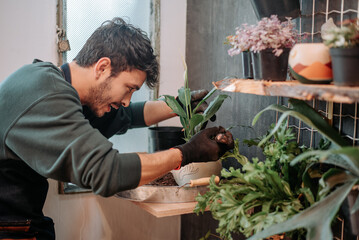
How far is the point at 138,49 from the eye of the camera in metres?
1.66

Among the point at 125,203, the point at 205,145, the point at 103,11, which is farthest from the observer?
the point at 125,203

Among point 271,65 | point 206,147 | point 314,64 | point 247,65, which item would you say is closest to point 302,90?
point 314,64

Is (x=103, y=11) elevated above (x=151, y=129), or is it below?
above

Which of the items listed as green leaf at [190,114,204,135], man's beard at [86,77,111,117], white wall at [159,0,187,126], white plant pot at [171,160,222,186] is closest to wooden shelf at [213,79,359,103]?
green leaf at [190,114,204,135]

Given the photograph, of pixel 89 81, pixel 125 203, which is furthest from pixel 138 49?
pixel 125 203

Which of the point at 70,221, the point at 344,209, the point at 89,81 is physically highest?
the point at 89,81

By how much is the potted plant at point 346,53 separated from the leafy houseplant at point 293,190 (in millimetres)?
162

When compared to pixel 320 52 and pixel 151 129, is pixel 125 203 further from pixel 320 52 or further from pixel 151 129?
pixel 320 52

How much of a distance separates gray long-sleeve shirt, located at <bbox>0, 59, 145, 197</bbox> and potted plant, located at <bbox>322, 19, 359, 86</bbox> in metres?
0.71

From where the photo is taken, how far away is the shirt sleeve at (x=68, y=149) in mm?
1222

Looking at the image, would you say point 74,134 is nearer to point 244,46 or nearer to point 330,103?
point 244,46

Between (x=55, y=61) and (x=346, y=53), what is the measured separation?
1.50 metres

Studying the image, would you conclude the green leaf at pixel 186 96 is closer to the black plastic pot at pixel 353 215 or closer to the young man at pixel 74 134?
the young man at pixel 74 134

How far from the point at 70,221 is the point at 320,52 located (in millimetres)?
1608
